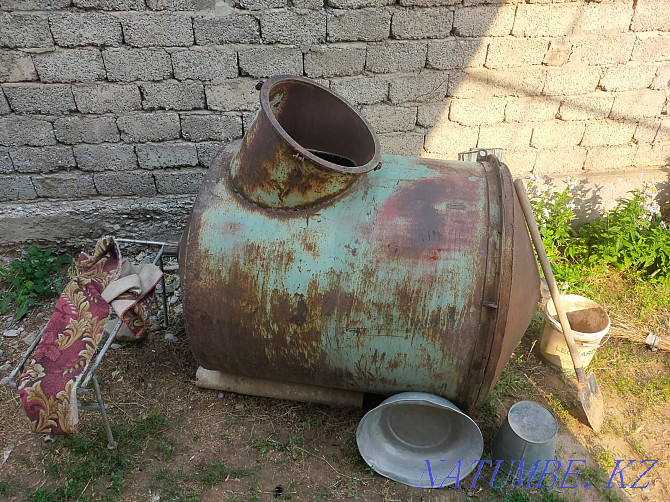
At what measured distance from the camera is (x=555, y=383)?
3609 millimetres

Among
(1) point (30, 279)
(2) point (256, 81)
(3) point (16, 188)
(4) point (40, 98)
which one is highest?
(2) point (256, 81)

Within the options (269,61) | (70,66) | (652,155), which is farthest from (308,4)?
(652,155)

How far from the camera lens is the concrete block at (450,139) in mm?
4332

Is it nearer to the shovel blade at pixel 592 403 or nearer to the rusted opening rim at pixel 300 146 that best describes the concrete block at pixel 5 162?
the rusted opening rim at pixel 300 146

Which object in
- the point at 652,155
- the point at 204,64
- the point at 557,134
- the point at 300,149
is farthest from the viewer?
the point at 652,155

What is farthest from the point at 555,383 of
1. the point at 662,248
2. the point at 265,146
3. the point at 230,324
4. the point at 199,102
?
the point at 199,102

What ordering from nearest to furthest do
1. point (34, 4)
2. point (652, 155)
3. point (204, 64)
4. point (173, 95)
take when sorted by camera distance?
point (34, 4)
point (204, 64)
point (173, 95)
point (652, 155)

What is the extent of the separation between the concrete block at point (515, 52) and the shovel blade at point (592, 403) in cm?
250

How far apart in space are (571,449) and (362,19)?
325 centimetres

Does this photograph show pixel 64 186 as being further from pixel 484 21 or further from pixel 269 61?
pixel 484 21

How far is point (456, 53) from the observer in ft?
13.1

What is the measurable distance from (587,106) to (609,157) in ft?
2.02

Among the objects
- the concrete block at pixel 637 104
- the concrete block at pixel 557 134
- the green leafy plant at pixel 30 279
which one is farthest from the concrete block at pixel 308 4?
the green leafy plant at pixel 30 279

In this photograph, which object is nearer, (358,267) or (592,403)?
(358,267)
